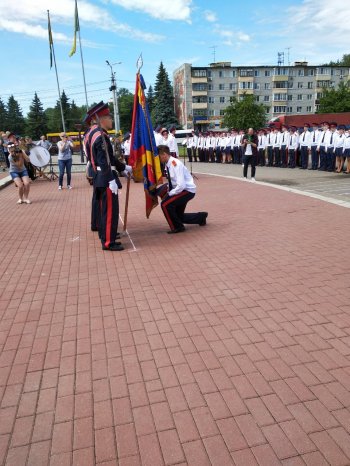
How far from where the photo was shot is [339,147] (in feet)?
49.6

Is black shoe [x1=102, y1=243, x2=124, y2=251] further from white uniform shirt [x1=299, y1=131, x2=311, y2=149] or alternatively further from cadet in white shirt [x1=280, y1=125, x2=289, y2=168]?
cadet in white shirt [x1=280, y1=125, x2=289, y2=168]

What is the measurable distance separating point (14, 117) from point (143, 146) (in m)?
102

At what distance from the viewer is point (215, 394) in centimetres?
278

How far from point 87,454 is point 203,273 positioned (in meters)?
3.04

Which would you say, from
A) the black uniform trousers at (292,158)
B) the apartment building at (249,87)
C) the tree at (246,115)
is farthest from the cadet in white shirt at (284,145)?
the apartment building at (249,87)

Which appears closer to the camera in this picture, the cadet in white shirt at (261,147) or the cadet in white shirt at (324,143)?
the cadet in white shirt at (324,143)

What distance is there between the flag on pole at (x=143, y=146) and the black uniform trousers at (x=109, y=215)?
74 centimetres

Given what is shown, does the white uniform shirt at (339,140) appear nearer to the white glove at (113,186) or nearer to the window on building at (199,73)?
the white glove at (113,186)

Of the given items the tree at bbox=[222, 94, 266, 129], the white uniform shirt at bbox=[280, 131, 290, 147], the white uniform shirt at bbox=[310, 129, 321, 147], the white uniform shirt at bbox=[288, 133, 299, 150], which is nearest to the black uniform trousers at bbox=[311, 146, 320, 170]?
the white uniform shirt at bbox=[310, 129, 321, 147]

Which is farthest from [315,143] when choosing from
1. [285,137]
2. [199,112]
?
[199,112]

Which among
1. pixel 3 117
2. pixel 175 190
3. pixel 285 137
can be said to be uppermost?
pixel 3 117

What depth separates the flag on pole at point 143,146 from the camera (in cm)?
652

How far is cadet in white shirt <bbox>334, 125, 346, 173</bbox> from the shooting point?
14930 mm

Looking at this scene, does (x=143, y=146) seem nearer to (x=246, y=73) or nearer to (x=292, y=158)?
(x=292, y=158)
